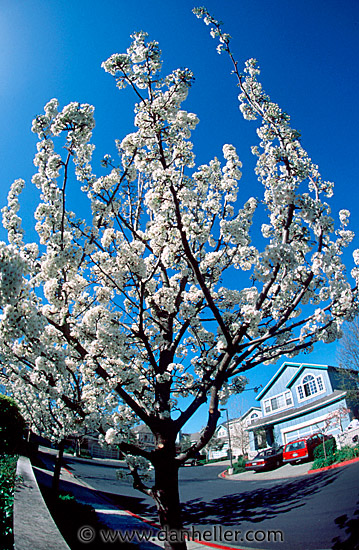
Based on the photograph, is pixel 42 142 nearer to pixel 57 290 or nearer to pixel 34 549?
pixel 57 290

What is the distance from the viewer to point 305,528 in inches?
285

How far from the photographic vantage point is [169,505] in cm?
451

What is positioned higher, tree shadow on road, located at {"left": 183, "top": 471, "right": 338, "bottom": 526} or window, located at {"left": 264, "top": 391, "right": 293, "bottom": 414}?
window, located at {"left": 264, "top": 391, "right": 293, "bottom": 414}

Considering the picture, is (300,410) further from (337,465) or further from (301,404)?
(337,465)

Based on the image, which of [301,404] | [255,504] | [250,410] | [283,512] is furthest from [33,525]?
[250,410]

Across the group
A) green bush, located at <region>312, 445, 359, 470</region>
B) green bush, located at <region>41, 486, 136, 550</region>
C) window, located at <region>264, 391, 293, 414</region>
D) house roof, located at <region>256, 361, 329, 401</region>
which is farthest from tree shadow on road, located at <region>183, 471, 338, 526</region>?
window, located at <region>264, 391, 293, 414</region>

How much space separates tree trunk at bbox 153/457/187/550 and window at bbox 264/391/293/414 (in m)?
28.1

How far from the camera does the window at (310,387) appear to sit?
84.4 feet

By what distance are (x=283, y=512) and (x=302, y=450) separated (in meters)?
10.9

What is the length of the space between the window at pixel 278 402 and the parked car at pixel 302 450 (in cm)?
1010

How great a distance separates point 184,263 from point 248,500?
11.2 m

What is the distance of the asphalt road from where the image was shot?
659 centimetres

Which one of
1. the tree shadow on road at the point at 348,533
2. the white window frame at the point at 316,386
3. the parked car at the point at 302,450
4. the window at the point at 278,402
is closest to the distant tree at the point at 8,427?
the tree shadow on road at the point at 348,533

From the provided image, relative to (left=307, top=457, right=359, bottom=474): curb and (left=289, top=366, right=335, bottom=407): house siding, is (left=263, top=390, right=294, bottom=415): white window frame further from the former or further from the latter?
(left=307, top=457, right=359, bottom=474): curb
